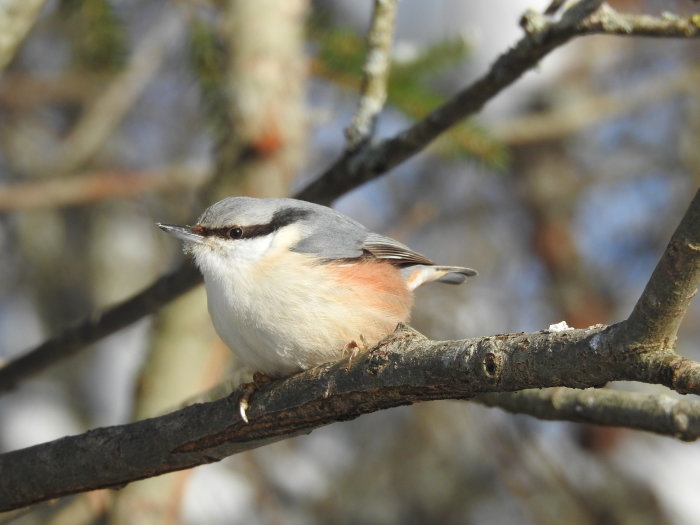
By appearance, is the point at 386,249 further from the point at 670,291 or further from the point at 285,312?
the point at 670,291

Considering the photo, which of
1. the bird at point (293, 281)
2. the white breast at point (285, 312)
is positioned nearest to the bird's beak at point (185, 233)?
the bird at point (293, 281)

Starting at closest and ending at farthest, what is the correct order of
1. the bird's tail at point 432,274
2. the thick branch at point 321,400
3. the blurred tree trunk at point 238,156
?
the thick branch at point 321,400, the bird's tail at point 432,274, the blurred tree trunk at point 238,156

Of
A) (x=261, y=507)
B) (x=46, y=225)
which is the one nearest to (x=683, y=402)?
(x=261, y=507)

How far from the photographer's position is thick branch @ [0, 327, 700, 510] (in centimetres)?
153

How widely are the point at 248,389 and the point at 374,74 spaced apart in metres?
1.09

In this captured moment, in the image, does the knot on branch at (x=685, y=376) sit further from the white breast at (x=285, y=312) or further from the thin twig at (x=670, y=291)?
the white breast at (x=285, y=312)

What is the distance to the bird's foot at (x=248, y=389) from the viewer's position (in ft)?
7.39

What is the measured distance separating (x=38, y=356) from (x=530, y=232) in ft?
18.4

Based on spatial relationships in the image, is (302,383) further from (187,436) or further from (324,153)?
(324,153)

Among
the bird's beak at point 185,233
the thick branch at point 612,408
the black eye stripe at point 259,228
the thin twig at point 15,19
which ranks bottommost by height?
the thick branch at point 612,408

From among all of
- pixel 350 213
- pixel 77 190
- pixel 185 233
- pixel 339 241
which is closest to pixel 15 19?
pixel 185 233

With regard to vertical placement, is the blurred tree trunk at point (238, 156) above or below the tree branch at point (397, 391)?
above

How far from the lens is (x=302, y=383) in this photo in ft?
7.04

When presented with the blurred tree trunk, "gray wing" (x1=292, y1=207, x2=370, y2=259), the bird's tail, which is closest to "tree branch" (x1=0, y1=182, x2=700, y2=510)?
"gray wing" (x1=292, y1=207, x2=370, y2=259)
